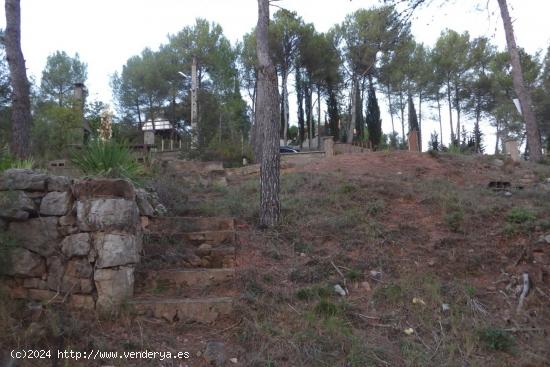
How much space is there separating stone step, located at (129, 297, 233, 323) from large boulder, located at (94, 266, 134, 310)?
0.13 meters

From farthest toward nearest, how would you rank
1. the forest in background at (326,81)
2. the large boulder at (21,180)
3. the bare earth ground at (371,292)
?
the forest in background at (326,81)
the large boulder at (21,180)
the bare earth ground at (371,292)

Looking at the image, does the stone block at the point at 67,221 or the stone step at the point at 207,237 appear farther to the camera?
the stone step at the point at 207,237

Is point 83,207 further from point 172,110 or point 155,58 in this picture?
point 155,58

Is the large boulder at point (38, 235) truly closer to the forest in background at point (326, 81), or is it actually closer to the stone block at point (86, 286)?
the stone block at point (86, 286)

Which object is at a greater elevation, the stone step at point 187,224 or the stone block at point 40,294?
the stone step at point 187,224

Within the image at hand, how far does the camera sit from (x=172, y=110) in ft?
102

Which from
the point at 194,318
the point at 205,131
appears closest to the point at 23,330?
the point at 194,318

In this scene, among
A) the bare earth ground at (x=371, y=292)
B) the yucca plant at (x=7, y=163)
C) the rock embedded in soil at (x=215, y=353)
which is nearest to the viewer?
the rock embedded in soil at (x=215, y=353)

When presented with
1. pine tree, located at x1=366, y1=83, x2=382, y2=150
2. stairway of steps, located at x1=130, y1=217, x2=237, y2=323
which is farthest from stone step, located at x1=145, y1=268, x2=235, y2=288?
pine tree, located at x1=366, y1=83, x2=382, y2=150

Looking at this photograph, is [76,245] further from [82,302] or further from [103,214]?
[82,302]

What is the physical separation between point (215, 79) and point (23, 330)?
91.7 feet

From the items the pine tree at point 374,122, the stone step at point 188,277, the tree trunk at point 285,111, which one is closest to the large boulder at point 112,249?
the stone step at point 188,277

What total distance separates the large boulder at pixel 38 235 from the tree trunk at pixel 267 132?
9.60 ft

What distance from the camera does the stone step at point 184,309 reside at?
405 cm
